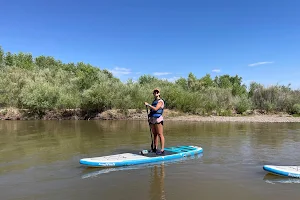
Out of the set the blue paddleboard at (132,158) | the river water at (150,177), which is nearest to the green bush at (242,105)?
the river water at (150,177)

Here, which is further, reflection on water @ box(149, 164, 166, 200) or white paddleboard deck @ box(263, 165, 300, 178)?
white paddleboard deck @ box(263, 165, 300, 178)

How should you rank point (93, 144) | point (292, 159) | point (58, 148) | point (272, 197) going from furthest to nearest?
1. point (93, 144)
2. point (58, 148)
3. point (292, 159)
4. point (272, 197)

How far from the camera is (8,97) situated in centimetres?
3198

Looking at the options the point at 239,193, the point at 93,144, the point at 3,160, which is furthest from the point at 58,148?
the point at 239,193

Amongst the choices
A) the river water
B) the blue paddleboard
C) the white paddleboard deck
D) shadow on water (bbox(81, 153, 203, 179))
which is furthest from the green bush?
the white paddleboard deck

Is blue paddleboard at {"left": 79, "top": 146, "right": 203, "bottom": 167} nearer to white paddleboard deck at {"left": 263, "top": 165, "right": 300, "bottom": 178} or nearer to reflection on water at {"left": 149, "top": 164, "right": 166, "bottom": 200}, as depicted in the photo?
reflection on water at {"left": 149, "top": 164, "right": 166, "bottom": 200}

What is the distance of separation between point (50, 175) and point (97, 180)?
1.31m

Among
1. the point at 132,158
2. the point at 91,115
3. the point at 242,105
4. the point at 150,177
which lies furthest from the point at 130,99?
the point at 150,177

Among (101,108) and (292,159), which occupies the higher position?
(101,108)

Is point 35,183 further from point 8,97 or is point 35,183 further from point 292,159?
point 8,97

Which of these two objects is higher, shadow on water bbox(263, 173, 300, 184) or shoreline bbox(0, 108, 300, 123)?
shoreline bbox(0, 108, 300, 123)

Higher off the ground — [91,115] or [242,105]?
[242,105]

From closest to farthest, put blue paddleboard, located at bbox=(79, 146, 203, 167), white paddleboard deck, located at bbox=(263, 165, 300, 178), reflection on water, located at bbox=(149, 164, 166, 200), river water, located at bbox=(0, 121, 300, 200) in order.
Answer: reflection on water, located at bbox=(149, 164, 166, 200) → river water, located at bbox=(0, 121, 300, 200) → white paddleboard deck, located at bbox=(263, 165, 300, 178) → blue paddleboard, located at bbox=(79, 146, 203, 167)

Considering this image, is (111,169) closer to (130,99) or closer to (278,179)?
(278,179)
